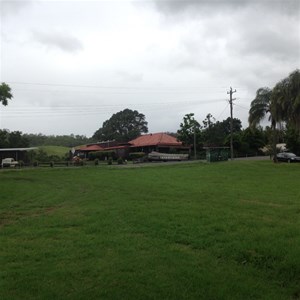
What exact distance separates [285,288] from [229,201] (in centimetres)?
841

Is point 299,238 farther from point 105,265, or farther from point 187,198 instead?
point 187,198

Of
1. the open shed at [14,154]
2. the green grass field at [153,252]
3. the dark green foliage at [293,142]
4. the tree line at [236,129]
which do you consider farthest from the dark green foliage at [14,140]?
the green grass field at [153,252]

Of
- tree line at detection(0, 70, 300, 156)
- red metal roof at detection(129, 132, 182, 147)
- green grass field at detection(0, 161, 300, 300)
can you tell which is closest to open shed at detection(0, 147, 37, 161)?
tree line at detection(0, 70, 300, 156)

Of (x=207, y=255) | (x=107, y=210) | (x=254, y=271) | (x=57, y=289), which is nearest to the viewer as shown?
(x=57, y=289)

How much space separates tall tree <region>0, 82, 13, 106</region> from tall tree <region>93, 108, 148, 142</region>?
82473mm

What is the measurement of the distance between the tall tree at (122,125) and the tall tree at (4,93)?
8247 cm

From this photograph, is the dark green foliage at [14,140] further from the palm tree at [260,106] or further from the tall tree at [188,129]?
the palm tree at [260,106]

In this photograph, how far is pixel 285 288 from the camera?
5512 mm

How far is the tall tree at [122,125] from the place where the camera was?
11618cm

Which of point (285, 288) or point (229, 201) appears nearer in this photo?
point (285, 288)

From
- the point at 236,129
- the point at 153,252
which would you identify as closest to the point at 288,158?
the point at 153,252

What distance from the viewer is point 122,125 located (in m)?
118

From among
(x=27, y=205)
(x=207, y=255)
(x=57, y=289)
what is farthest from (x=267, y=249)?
(x=27, y=205)

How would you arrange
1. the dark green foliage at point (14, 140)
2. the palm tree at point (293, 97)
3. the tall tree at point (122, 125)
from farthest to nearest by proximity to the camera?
the tall tree at point (122, 125) < the dark green foliage at point (14, 140) < the palm tree at point (293, 97)
